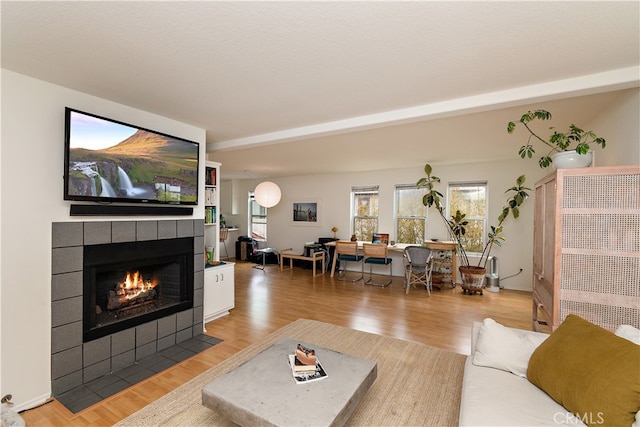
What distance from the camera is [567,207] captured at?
214cm

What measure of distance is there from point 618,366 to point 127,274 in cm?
362

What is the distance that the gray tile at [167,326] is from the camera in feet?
9.81

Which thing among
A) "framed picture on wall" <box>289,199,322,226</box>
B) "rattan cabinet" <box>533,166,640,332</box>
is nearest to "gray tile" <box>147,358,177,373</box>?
"rattan cabinet" <box>533,166,640,332</box>

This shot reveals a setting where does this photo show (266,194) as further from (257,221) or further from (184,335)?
(257,221)

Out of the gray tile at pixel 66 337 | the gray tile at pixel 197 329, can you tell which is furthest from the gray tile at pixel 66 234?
the gray tile at pixel 197 329

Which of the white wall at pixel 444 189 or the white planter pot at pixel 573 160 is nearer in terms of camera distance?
the white planter pot at pixel 573 160

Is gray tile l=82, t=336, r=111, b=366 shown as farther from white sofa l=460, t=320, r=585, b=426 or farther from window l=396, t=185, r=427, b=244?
window l=396, t=185, r=427, b=244

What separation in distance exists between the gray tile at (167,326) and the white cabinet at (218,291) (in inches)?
21.4

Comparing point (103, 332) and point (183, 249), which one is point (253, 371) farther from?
point (183, 249)

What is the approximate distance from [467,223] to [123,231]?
551 cm

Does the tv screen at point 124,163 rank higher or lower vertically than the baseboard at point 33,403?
higher

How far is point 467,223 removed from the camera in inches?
221

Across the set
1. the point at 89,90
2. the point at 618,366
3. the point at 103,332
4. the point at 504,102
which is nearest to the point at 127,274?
the point at 103,332

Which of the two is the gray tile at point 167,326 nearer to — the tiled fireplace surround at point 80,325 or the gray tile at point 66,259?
the tiled fireplace surround at point 80,325
